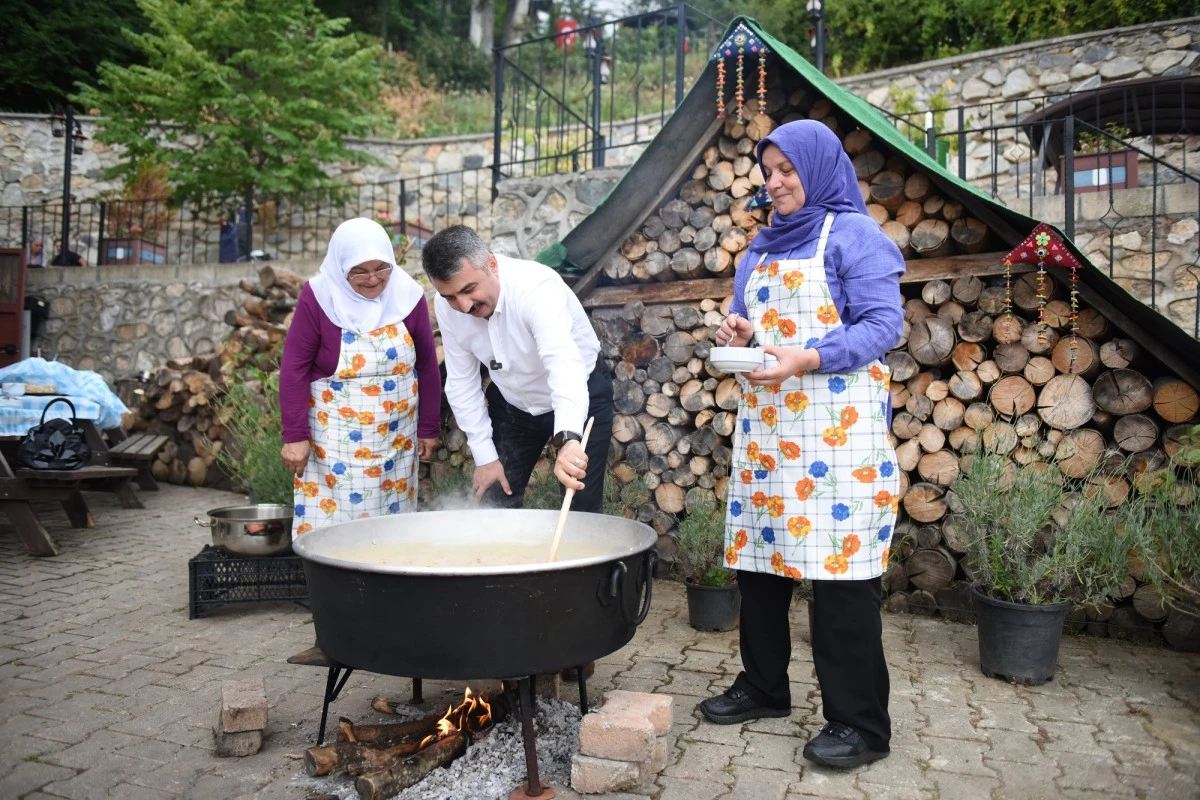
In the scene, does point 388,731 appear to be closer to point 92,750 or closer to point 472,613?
point 472,613

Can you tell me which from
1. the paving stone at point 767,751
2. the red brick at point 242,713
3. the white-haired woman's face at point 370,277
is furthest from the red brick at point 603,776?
the white-haired woman's face at point 370,277

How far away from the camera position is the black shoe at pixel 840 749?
8.17 ft

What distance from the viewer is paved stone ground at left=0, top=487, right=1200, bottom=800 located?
2461 mm

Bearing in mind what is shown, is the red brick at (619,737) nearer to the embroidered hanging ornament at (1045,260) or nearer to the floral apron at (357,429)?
the floral apron at (357,429)

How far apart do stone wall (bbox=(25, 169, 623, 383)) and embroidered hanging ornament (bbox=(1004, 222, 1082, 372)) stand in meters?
7.40

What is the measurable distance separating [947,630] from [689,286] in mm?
2097

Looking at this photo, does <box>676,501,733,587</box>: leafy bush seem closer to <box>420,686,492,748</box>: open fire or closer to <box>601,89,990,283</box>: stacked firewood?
<box>601,89,990,283</box>: stacked firewood

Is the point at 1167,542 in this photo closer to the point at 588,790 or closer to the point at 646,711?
the point at 646,711

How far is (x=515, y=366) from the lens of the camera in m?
3.22

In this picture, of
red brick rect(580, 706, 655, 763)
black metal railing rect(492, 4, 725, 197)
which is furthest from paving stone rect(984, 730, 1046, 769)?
black metal railing rect(492, 4, 725, 197)

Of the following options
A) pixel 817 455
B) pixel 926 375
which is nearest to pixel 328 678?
pixel 817 455

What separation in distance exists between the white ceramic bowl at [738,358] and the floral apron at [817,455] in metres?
0.20

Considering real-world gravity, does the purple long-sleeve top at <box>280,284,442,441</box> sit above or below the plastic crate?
above

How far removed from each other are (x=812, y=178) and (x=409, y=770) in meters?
2.06
